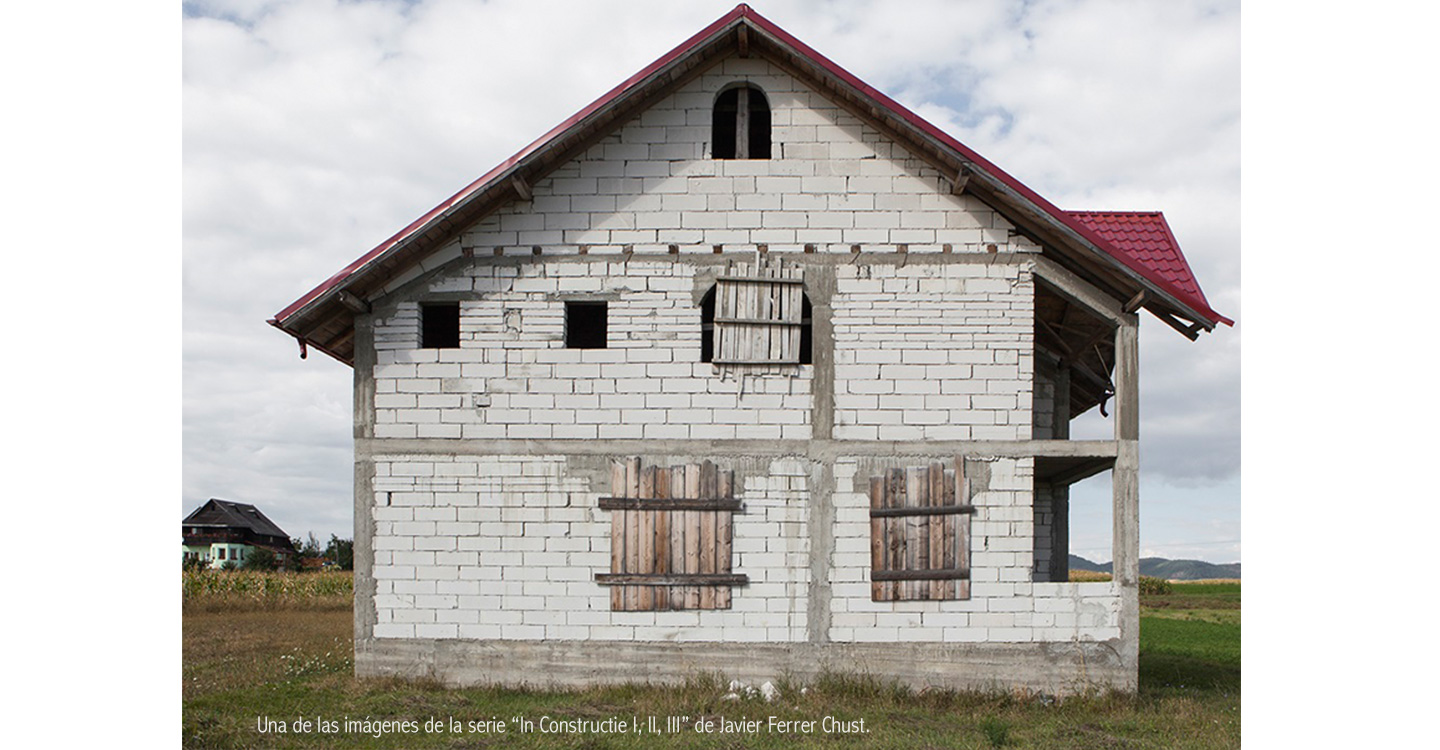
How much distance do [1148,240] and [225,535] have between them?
6428 cm

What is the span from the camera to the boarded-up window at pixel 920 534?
39.7ft

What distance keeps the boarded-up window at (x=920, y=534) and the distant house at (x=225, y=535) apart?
56.7 metres

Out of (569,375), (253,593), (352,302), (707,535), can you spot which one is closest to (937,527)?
(707,535)

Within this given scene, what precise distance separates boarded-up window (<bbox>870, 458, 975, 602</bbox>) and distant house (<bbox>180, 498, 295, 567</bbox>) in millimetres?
56657

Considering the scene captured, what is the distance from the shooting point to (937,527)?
1217cm

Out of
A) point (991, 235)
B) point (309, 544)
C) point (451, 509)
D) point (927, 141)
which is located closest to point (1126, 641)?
point (991, 235)

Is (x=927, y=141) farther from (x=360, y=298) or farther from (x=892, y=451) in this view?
(x=360, y=298)

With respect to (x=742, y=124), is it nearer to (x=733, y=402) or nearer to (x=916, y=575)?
(x=733, y=402)

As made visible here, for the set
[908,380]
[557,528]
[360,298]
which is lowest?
[557,528]

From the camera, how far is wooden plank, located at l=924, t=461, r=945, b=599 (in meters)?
12.1

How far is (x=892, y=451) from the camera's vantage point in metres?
12.3

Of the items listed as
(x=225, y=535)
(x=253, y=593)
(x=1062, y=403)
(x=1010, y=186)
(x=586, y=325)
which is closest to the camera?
(x=1010, y=186)

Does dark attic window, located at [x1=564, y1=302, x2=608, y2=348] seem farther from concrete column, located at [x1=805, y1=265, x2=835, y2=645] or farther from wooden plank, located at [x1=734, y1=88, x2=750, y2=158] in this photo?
concrete column, located at [x1=805, y1=265, x2=835, y2=645]

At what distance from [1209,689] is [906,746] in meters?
6.57
